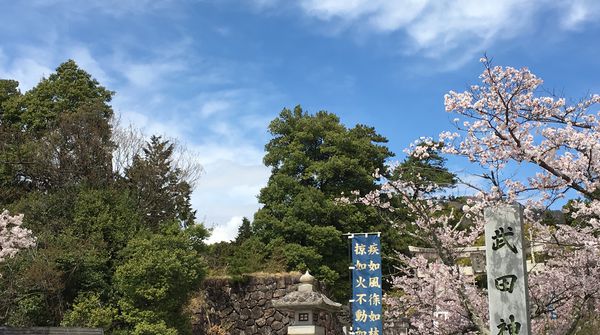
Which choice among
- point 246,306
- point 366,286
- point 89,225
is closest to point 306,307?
point 366,286

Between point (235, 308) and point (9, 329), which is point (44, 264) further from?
point (235, 308)

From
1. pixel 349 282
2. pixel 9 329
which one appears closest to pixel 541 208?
pixel 9 329

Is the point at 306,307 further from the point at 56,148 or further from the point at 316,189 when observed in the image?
the point at 56,148

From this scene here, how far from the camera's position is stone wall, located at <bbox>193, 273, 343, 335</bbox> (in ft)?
61.9

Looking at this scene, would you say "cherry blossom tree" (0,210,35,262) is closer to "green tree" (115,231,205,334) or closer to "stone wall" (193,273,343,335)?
"green tree" (115,231,205,334)

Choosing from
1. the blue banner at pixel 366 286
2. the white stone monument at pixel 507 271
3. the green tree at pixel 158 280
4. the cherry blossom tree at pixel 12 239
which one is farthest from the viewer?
the green tree at pixel 158 280

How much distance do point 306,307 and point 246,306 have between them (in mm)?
5921

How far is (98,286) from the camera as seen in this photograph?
632 inches

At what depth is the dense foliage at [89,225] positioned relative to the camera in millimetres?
15234

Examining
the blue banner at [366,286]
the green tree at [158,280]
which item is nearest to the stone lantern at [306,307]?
the blue banner at [366,286]

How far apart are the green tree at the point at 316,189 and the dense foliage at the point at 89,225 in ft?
11.0

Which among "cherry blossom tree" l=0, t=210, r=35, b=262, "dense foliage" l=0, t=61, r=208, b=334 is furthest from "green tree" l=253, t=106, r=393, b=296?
"cherry blossom tree" l=0, t=210, r=35, b=262

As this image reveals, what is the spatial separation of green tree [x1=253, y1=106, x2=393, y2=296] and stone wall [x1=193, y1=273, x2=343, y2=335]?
1223mm

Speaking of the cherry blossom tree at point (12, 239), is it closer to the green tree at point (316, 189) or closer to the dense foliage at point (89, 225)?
the dense foliage at point (89, 225)
